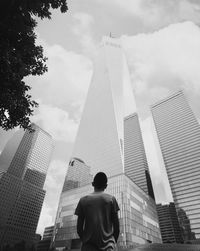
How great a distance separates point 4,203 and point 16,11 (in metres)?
153

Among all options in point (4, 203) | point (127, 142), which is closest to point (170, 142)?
point (127, 142)

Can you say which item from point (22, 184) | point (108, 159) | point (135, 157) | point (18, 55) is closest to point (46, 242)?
point (22, 184)

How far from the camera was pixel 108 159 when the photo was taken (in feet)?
333

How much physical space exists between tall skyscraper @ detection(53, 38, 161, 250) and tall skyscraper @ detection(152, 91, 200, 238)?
969 inches

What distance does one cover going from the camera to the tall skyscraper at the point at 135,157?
473 feet

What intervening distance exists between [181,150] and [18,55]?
152309 mm

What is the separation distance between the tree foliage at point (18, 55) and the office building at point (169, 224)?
6668 inches

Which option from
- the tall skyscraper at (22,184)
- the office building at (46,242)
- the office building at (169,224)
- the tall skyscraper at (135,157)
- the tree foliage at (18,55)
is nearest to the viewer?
the tree foliage at (18,55)

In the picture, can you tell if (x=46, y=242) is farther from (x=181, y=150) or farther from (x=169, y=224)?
(x=181, y=150)

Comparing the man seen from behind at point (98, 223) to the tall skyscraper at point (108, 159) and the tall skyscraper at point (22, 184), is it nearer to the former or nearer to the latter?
the tall skyscraper at point (108, 159)

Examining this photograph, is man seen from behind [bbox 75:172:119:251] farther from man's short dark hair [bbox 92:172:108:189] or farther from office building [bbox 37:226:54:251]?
office building [bbox 37:226:54:251]

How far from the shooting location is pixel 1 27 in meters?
7.45

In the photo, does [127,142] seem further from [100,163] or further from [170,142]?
[100,163]

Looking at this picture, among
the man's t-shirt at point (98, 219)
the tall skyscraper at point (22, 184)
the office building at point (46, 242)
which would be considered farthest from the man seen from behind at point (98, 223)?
the tall skyscraper at point (22, 184)
